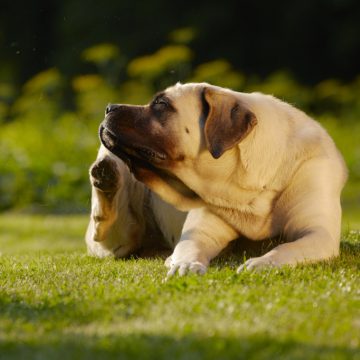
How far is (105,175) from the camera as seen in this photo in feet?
19.4

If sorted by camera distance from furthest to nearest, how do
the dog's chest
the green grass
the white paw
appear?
the dog's chest < the white paw < the green grass

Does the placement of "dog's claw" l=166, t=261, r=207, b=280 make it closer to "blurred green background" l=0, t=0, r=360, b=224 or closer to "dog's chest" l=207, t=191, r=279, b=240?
"dog's chest" l=207, t=191, r=279, b=240

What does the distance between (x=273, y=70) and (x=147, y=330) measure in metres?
14.0

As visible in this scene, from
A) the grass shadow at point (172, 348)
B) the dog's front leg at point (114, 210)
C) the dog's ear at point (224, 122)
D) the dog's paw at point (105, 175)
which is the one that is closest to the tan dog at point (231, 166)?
the dog's ear at point (224, 122)

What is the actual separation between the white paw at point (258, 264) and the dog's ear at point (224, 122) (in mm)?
591

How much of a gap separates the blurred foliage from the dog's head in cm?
601

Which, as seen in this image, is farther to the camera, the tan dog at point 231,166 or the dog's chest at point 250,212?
the dog's chest at point 250,212

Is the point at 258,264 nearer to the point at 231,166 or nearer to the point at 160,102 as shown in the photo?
the point at 231,166

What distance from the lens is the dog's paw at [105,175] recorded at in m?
5.85

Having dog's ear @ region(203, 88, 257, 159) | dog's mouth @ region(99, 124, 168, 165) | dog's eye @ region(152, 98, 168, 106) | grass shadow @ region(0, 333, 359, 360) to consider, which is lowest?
grass shadow @ region(0, 333, 359, 360)

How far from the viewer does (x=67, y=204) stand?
37.9 feet

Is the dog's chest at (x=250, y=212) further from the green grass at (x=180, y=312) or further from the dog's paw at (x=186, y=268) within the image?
the dog's paw at (x=186, y=268)

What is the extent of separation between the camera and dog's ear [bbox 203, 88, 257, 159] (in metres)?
5.17

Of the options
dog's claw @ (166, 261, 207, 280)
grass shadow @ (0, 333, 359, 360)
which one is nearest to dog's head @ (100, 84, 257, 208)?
dog's claw @ (166, 261, 207, 280)
